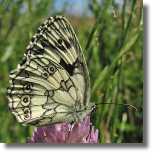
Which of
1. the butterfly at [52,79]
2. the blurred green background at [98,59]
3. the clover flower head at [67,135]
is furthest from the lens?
the blurred green background at [98,59]

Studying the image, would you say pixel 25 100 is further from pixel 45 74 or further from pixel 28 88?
pixel 45 74

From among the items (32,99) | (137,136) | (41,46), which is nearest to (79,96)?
(32,99)

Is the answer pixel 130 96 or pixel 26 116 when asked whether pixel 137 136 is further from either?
pixel 26 116

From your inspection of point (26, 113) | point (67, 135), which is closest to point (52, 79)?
point (26, 113)

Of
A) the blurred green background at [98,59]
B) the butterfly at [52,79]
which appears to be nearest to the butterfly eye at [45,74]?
the butterfly at [52,79]

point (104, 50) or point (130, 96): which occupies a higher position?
point (104, 50)

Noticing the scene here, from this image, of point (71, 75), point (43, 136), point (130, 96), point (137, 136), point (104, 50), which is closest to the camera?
point (43, 136)

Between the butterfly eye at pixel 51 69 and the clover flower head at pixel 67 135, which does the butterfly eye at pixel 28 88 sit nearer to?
the butterfly eye at pixel 51 69

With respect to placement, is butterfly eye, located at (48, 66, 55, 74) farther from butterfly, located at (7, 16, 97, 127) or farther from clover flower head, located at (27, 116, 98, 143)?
clover flower head, located at (27, 116, 98, 143)

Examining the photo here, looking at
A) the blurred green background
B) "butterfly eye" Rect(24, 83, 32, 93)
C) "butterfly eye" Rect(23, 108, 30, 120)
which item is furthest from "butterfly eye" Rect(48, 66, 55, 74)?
the blurred green background
